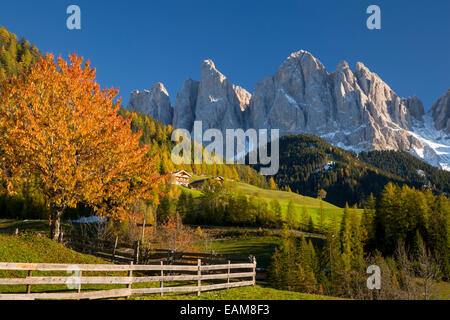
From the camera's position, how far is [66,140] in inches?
682

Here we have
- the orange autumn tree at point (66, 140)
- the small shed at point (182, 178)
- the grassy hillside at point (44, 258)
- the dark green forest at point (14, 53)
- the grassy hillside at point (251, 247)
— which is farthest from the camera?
the small shed at point (182, 178)

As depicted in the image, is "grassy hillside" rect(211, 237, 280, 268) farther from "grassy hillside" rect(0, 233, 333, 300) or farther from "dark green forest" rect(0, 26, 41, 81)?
"dark green forest" rect(0, 26, 41, 81)

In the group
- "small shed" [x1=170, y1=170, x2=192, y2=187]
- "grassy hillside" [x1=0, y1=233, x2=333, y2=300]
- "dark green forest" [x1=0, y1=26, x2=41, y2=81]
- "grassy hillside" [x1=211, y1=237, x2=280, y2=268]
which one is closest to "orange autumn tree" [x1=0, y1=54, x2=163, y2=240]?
"grassy hillside" [x1=0, y1=233, x2=333, y2=300]

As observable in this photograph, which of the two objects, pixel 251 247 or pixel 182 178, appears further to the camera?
pixel 182 178

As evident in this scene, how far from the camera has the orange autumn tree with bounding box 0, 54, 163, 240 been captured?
17141 millimetres

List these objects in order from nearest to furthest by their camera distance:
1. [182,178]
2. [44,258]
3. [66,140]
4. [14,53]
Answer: [44,258] → [66,140] → [14,53] → [182,178]

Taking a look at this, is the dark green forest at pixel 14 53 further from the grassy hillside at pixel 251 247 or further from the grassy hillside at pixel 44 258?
the grassy hillside at pixel 44 258

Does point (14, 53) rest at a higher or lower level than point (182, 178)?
higher

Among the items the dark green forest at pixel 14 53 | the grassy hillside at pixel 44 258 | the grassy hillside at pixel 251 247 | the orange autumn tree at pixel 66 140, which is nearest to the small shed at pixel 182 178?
the grassy hillside at pixel 251 247

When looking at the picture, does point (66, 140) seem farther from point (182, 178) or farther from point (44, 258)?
point (182, 178)

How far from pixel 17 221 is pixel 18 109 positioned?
9193 cm

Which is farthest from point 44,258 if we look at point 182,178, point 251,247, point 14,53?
point 14,53

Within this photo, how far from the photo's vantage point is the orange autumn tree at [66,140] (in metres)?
17.1
